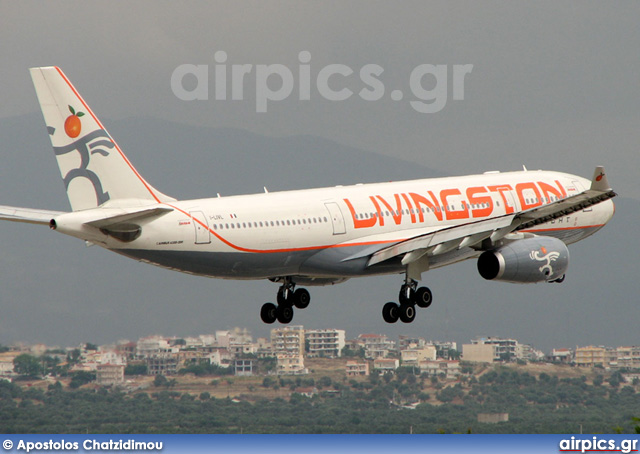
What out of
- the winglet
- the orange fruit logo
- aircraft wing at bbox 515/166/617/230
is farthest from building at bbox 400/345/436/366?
the orange fruit logo

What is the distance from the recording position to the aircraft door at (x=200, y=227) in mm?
50469

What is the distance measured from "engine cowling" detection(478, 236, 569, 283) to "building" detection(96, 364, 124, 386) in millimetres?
89482

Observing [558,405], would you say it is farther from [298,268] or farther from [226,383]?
[298,268]

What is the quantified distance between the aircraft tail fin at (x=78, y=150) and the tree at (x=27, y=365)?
88.0 m

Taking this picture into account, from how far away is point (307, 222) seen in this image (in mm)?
53906

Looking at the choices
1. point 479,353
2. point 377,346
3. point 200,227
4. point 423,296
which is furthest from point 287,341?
point 200,227

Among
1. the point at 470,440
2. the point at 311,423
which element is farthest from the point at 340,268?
the point at 311,423

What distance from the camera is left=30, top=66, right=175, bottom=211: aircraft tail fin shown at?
1966 inches

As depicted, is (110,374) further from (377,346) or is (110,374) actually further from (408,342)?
(408,342)

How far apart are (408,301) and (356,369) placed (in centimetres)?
9653

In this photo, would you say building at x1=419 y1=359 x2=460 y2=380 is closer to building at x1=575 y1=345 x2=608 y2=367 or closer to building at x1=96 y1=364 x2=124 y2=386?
building at x1=575 y1=345 x2=608 y2=367

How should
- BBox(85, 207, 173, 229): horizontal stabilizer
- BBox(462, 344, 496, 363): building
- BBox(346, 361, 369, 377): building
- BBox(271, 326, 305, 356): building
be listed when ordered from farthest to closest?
BBox(462, 344, 496, 363): building → BBox(271, 326, 305, 356): building → BBox(346, 361, 369, 377): building → BBox(85, 207, 173, 229): horizontal stabilizer

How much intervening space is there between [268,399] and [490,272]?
3636 inches

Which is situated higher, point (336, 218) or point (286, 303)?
point (336, 218)
